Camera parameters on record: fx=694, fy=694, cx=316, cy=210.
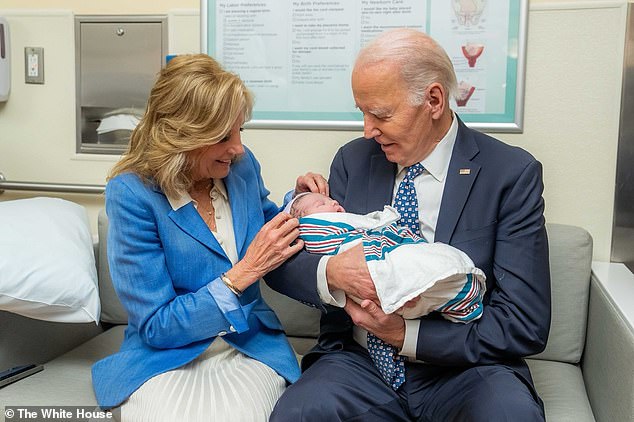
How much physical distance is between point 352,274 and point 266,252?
233 millimetres

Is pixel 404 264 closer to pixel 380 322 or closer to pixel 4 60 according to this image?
pixel 380 322

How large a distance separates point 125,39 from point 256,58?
51 centimetres

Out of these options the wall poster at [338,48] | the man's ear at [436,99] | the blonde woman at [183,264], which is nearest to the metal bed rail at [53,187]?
the wall poster at [338,48]

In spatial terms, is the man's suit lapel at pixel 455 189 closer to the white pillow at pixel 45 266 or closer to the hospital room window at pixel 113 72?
the white pillow at pixel 45 266

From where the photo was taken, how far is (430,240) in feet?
6.08

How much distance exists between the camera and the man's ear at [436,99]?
5.83 feet

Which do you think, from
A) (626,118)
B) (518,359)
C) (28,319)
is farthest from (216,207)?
(626,118)

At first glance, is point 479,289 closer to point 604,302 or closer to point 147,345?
point 604,302

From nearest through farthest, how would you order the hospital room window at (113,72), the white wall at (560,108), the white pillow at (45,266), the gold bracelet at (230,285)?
the gold bracelet at (230,285) → the white pillow at (45,266) → the white wall at (560,108) → the hospital room window at (113,72)

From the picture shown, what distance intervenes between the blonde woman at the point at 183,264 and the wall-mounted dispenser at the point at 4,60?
1.06 metres

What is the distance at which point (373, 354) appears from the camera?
1.81m

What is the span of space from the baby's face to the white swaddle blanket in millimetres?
45

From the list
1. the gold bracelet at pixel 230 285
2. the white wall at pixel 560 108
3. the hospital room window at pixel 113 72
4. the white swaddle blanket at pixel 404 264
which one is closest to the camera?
the white swaddle blanket at pixel 404 264

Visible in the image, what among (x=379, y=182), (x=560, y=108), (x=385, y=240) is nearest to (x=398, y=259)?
(x=385, y=240)
